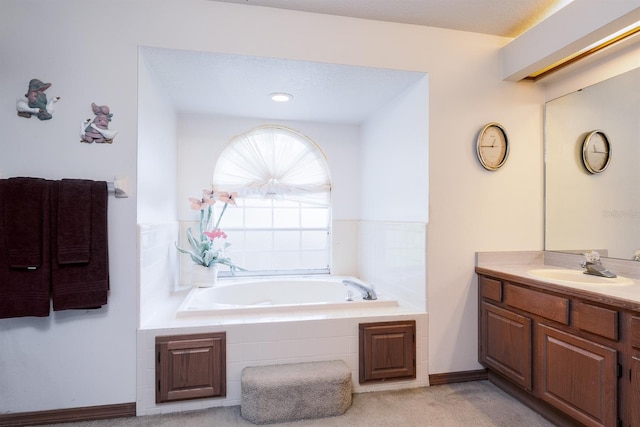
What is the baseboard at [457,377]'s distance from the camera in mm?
2385

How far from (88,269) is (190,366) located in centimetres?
79

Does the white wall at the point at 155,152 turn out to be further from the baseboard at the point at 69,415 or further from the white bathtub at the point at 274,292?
the baseboard at the point at 69,415

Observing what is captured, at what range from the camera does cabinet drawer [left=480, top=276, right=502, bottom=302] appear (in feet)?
7.41

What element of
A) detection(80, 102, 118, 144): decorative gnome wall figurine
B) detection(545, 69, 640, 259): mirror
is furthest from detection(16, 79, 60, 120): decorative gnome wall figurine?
detection(545, 69, 640, 259): mirror

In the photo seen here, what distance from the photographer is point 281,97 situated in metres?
2.77

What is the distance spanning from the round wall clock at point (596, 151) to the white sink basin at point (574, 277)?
2.31ft

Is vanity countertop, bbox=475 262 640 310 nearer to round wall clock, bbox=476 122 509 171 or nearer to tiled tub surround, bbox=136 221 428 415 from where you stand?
tiled tub surround, bbox=136 221 428 415

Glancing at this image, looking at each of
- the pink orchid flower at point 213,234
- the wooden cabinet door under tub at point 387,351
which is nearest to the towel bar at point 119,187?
the pink orchid flower at point 213,234

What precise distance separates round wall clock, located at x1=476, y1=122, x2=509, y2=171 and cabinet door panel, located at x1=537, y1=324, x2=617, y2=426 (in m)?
1.13

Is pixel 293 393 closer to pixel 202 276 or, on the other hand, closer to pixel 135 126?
pixel 202 276

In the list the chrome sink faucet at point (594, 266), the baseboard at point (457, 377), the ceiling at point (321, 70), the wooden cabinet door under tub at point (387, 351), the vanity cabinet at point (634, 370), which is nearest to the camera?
the vanity cabinet at point (634, 370)

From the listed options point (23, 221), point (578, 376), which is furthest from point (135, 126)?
point (578, 376)

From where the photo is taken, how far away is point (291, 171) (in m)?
3.47

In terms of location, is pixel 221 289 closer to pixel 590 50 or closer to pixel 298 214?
pixel 298 214
